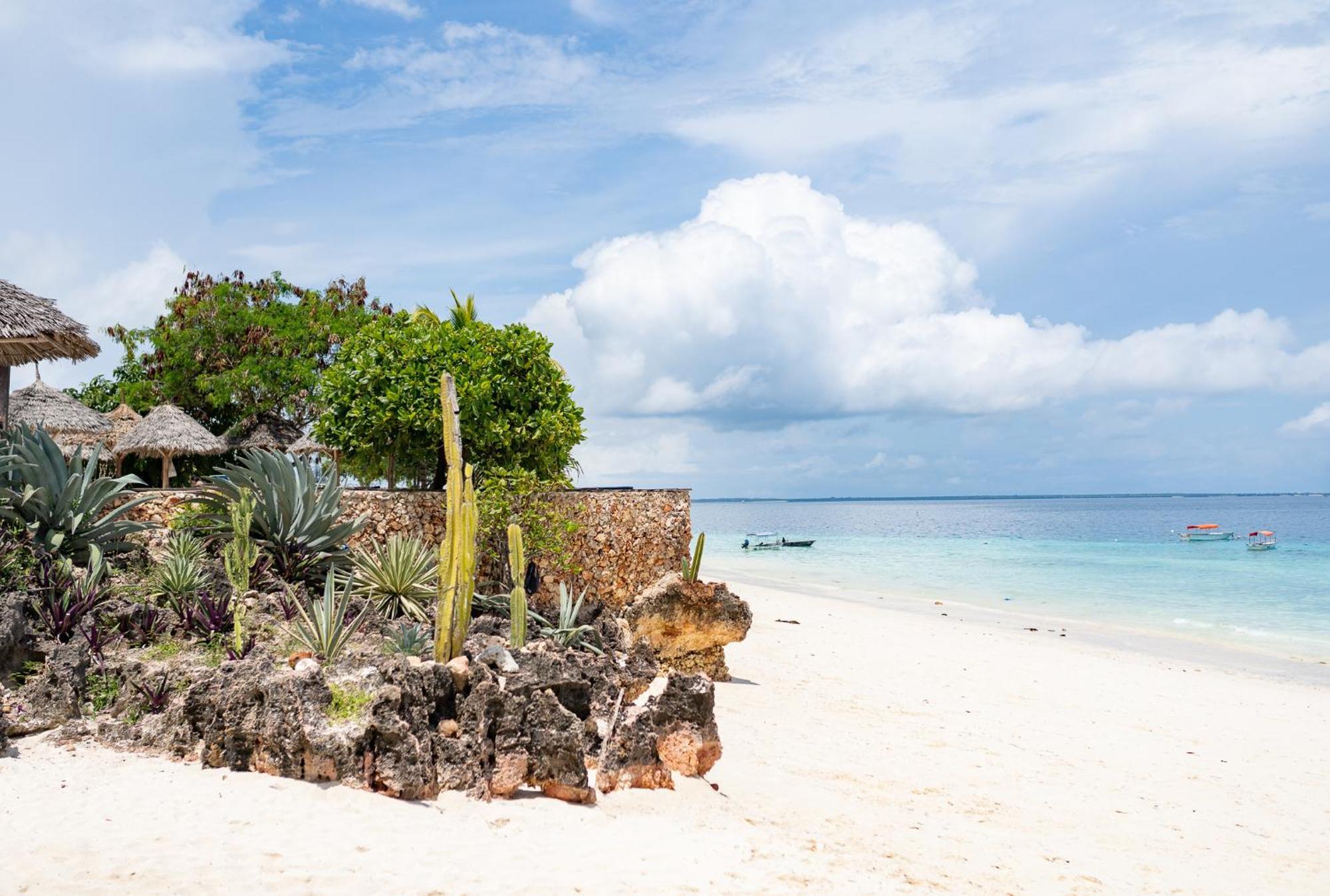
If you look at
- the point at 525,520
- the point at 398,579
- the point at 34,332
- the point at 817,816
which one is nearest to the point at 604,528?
the point at 525,520

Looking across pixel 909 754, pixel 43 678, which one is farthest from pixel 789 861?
pixel 43 678

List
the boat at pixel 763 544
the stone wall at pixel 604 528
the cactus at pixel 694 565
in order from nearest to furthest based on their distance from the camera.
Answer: the cactus at pixel 694 565
the stone wall at pixel 604 528
the boat at pixel 763 544

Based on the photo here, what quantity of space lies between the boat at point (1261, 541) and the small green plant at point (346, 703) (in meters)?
50.2

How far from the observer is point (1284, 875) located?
7.07 metres

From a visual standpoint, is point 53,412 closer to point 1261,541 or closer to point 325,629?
point 325,629

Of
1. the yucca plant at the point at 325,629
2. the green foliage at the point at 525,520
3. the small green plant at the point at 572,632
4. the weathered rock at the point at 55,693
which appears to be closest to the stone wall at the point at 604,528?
the green foliage at the point at 525,520

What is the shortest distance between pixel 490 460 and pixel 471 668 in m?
5.73

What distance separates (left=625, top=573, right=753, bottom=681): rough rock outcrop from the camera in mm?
10984

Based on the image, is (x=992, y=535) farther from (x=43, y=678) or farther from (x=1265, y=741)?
(x=43, y=678)

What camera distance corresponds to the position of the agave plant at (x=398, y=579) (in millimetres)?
10547

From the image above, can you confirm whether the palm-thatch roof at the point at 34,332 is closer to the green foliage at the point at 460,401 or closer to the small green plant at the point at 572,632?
the green foliage at the point at 460,401

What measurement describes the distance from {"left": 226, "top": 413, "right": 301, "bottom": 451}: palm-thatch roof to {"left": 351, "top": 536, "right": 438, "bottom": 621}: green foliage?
69.2ft

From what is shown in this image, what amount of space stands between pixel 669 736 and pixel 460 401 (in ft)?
21.2

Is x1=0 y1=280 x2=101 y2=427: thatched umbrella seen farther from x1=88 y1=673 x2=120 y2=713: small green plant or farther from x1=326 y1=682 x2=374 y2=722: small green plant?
x1=326 y1=682 x2=374 y2=722: small green plant
